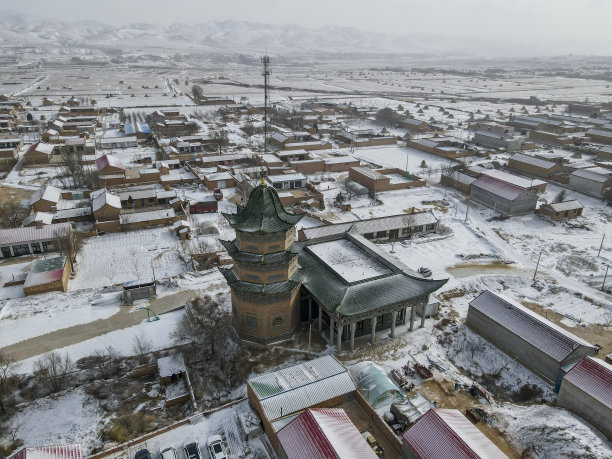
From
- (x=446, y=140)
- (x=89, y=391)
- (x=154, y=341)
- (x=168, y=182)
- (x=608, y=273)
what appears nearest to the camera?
(x=89, y=391)

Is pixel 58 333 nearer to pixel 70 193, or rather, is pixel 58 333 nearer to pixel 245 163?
pixel 70 193

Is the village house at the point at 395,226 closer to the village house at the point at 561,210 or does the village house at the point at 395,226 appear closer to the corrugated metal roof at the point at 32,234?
the village house at the point at 561,210

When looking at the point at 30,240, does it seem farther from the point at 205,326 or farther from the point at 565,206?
the point at 565,206

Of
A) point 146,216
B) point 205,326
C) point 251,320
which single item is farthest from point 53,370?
point 146,216

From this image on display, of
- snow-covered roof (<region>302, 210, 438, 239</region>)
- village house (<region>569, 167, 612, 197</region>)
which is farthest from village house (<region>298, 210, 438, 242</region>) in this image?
village house (<region>569, 167, 612, 197</region>)

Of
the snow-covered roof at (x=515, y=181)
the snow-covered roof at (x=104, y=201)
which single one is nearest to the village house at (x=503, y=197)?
the snow-covered roof at (x=515, y=181)

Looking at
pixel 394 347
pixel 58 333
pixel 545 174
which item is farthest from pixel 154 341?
pixel 545 174
